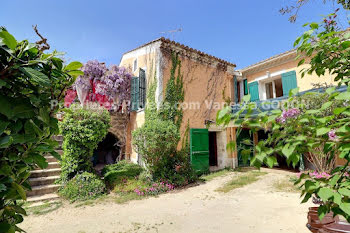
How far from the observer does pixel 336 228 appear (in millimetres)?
2422

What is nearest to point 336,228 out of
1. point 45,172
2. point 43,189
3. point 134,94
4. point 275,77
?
point 43,189

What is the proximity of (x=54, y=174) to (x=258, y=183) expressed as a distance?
7686 mm

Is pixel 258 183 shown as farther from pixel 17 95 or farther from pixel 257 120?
pixel 17 95

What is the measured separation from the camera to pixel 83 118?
6391 millimetres

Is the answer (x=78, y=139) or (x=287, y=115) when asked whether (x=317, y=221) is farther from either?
(x=78, y=139)

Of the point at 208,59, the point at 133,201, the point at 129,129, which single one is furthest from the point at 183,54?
the point at 133,201

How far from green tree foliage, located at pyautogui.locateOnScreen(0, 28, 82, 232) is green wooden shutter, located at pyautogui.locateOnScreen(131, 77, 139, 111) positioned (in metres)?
8.27

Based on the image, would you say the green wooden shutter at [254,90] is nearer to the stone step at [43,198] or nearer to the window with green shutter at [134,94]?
the window with green shutter at [134,94]

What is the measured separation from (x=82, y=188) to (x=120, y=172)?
5.83 feet

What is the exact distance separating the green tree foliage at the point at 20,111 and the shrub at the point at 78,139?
18.1 feet

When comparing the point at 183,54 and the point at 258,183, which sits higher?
the point at 183,54

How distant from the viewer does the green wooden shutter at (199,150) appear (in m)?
8.47

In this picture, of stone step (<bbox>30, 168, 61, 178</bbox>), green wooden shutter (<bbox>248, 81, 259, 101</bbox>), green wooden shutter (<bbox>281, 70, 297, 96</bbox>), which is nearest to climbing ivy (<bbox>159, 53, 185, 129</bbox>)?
stone step (<bbox>30, 168, 61, 178</bbox>)

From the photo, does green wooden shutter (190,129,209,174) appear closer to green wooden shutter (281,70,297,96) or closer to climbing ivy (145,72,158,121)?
climbing ivy (145,72,158,121)
